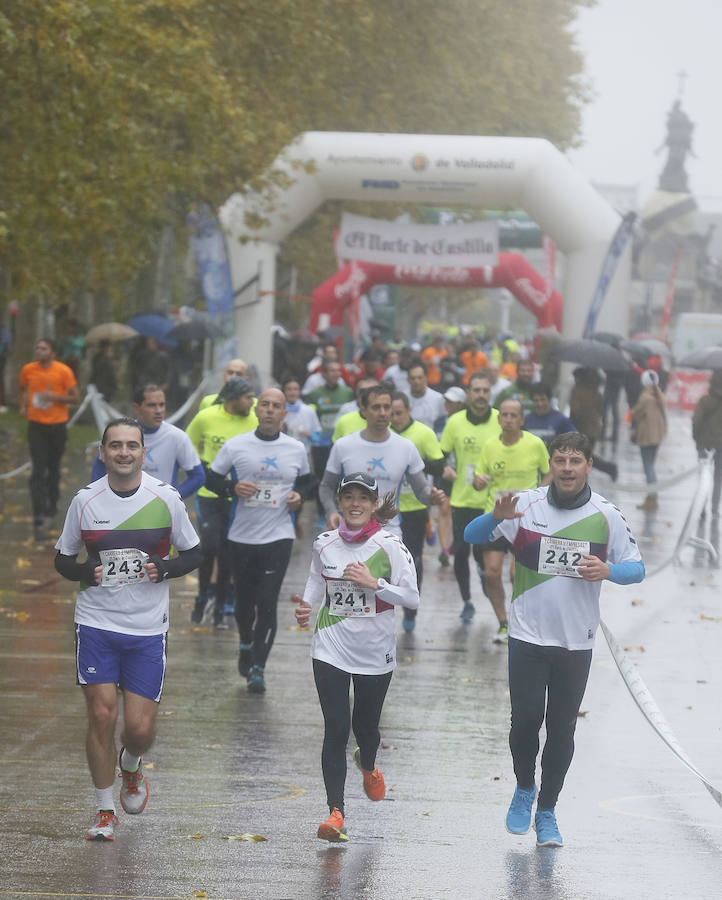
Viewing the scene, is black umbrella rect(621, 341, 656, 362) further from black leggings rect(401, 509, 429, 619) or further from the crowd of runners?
the crowd of runners

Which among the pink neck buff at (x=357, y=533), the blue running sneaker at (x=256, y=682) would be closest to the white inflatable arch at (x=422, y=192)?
the blue running sneaker at (x=256, y=682)

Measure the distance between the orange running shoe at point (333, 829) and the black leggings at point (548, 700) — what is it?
792 mm

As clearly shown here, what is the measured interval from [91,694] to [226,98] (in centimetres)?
1564

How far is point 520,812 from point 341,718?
0.82 metres

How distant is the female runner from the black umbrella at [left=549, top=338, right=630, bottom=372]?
15.9 metres

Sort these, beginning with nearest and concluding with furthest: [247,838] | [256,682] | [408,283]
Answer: [247,838] < [256,682] < [408,283]

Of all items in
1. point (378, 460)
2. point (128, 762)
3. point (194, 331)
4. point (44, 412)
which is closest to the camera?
point (128, 762)

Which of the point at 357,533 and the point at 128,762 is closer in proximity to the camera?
the point at 128,762

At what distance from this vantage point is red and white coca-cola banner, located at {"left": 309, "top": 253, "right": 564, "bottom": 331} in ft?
115

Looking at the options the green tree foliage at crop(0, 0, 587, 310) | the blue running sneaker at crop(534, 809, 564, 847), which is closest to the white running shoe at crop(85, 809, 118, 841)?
the blue running sneaker at crop(534, 809, 564, 847)

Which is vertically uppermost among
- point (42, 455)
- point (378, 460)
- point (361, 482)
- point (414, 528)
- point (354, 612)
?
point (361, 482)

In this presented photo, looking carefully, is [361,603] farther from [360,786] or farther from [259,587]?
[259,587]

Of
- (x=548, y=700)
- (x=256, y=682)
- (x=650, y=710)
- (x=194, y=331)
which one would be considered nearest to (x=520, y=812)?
(x=548, y=700)

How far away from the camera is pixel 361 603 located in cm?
727
